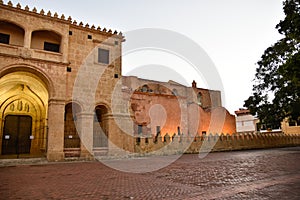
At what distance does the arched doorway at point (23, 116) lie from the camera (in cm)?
1759

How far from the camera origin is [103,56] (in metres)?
17.5

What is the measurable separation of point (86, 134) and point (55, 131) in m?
2.08

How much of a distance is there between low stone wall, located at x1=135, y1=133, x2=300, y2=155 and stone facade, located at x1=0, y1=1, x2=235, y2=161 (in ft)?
4.88

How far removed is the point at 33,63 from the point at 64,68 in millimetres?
1956

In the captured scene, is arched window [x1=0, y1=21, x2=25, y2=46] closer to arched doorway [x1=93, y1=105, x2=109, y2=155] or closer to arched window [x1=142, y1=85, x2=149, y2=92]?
arched doorway [x1=93, y1=105, x2=109, y2=155]

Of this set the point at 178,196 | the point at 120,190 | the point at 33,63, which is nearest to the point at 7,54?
the point at 33,63

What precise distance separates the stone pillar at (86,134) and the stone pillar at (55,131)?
138 cm

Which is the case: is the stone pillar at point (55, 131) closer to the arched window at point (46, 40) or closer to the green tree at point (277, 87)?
the arched window at point (46, 40)

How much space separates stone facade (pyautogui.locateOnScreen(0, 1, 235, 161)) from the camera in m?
14.3

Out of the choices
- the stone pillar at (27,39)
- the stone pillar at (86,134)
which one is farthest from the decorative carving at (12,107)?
the stone pillar at (86,134)

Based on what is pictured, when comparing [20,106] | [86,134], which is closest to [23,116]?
[20,106]

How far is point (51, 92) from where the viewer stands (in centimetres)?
1462

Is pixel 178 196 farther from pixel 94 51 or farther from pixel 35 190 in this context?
pixel 94 51

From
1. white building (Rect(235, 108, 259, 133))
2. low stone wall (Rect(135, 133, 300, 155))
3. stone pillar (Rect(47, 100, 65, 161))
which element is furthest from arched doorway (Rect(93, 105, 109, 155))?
white building (Rect(235, 108, 259, 133))
